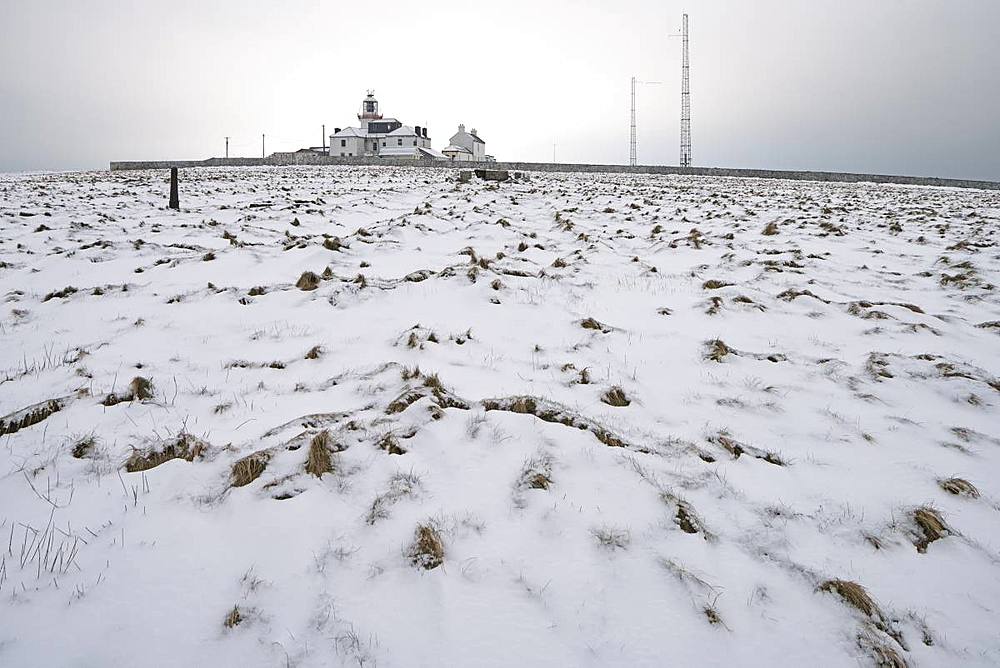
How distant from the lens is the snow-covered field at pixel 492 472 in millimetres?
1795

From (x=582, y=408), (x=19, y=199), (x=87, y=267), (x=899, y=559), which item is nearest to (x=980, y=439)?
(x=899, y=559)

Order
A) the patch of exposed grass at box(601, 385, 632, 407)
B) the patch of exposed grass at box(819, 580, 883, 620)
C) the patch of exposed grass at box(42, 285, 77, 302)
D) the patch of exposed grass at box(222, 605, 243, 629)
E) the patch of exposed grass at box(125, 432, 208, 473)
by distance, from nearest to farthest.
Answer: the patch of exposed grass at box(222, 605, 243, 629) → the patch of exposed grass at box(819, 580, 883, 620) → the patch of exposed grass at box(125, 432, 208, 473) → the patch of exposed grass at box(601, 385, 632, 407) → the patch of exposed grass at box(42, 285, 77, 302)

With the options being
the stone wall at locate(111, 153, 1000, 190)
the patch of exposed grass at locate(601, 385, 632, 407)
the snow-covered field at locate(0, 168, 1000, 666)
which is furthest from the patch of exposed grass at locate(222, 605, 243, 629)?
the stone wall at locate(111, 153, 1000, 190)

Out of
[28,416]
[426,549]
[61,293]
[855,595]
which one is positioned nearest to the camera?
[855,595]

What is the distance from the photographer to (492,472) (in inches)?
99.7

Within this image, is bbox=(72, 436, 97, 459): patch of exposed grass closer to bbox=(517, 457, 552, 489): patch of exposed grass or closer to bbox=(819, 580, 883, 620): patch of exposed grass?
bbox=(517, 457, 552, 489): patch of exposed grass

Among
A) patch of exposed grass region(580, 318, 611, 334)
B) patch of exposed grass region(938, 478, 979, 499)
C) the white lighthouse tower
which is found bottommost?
patch of exposed grass region(938, 478, 979, 499)

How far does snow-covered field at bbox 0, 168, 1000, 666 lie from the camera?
1.79m

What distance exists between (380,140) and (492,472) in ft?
268

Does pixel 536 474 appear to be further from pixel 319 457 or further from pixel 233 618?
pixel 233 618

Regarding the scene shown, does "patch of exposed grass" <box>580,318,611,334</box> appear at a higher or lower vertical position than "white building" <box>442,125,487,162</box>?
lower

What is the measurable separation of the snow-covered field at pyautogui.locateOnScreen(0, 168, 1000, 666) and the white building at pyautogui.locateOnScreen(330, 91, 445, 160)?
241 ft

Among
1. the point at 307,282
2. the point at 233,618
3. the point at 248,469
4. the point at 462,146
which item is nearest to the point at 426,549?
the point at 233,618

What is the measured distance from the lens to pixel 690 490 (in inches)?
97.8
